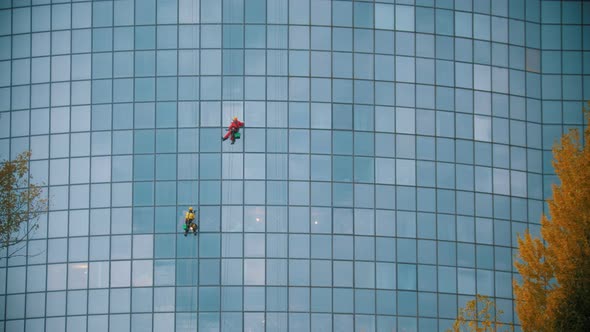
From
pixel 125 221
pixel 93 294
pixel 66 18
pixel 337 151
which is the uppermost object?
pixel 66 18

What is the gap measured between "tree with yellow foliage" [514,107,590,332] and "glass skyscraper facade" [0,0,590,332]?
3115 centimetres

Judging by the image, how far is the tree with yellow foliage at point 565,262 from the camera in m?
43.5

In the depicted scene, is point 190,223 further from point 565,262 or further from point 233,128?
point 565,262

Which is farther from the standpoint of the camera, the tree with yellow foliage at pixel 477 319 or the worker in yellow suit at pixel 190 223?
the worker in yellow suit at pixel 190 223

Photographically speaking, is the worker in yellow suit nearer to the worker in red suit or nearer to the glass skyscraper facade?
the glass skyscraper facade

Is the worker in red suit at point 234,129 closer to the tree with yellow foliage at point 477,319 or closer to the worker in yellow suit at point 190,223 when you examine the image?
the worker in yellow suit at point 190,223

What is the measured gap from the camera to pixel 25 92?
261ft

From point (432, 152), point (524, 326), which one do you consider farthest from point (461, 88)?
point (524, 326)

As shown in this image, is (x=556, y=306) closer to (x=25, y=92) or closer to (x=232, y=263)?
(x=232, y=263)

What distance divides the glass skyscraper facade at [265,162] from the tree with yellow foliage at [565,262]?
1226 inches

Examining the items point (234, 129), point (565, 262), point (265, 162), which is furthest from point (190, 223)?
point (565, 262)

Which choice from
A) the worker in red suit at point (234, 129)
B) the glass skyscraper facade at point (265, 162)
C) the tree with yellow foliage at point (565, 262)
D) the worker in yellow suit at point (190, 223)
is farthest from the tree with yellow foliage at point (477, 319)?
the worker in red suit at point (234, 129)

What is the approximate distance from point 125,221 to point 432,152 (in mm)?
23490

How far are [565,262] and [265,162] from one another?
35633mm
